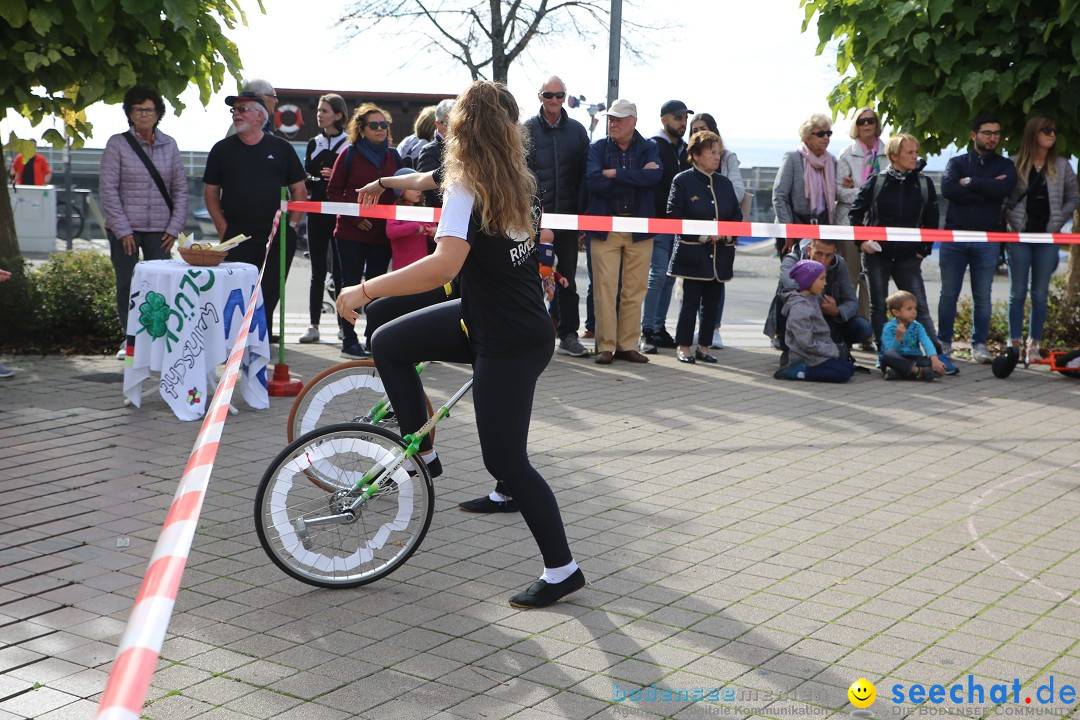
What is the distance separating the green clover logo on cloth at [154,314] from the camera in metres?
7.94

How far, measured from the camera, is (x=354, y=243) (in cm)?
1045

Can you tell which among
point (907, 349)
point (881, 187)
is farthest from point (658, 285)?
point (907, 349)

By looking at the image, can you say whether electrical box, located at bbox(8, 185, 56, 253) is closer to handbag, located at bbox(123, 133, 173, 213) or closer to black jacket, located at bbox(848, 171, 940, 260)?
handbag, located at bbox(123, 133, 173, 213)

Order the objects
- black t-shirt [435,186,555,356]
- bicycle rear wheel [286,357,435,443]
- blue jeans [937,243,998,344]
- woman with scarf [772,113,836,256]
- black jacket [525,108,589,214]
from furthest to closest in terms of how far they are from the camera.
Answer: woman with scarf [772,113,836,256] → blue jeans [937,243,998,344] → black jacket [525,108,589,214] → bicycle rear wheel [286,357,435,443] → black t-shirt [435,186,555,356]

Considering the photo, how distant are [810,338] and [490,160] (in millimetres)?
6170

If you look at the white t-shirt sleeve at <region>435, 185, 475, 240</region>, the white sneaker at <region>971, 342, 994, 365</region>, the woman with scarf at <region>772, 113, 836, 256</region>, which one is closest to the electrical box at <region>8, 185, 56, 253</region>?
the woman with scarf at <region>772, 113, 836, 256</region>

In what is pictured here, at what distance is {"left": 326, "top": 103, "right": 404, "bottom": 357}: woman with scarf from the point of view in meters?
10.2

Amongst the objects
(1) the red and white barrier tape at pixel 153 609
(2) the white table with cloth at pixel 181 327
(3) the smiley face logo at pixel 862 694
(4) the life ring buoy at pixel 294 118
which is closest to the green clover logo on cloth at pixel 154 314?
(2) the white table with cloth at pixel 181 327

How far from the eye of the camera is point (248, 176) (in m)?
→ 9.76

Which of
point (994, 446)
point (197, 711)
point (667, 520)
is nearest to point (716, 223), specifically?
point (994, 446)

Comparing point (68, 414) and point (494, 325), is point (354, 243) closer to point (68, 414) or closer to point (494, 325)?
point (68, 414)

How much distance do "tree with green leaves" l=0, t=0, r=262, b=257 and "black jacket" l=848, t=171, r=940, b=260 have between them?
220 inches

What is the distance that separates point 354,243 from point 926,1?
562 cm

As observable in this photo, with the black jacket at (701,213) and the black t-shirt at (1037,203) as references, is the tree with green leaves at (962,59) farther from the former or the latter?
the black jacket at (701,213)
